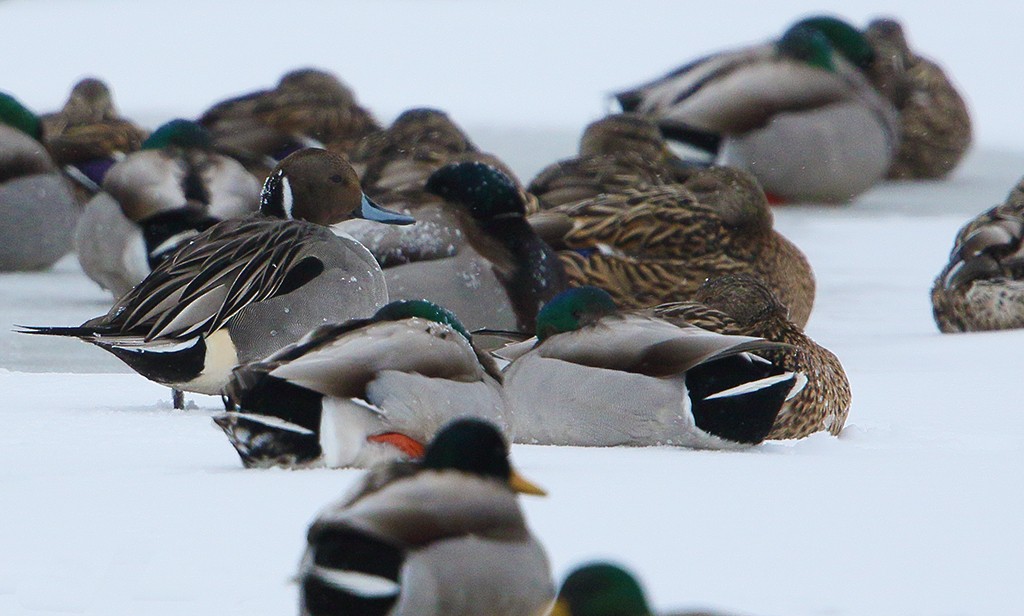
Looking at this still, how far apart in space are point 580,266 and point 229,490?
11.3 ft

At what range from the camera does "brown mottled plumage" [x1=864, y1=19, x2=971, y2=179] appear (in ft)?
39.8

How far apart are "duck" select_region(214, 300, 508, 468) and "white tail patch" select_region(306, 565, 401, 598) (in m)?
1.20

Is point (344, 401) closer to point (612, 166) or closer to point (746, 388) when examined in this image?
point (746, 388)

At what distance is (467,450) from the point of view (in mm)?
2639

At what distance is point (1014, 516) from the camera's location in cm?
334

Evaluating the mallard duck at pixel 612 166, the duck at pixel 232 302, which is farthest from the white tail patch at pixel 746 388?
the mallard duck at pixel 612 166

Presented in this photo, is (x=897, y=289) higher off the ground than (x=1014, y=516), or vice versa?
(x=1014, y=516)

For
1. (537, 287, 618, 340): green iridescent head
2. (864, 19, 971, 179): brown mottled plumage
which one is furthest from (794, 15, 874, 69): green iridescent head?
(537, 287, 618, 340): green iridescent head

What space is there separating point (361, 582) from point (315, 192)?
3159 millimetres

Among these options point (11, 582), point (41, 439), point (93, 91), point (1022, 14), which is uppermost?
point (11, 582)

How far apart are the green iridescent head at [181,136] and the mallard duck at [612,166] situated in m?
1.46

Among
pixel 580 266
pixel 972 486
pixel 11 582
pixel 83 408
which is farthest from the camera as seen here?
pixel 580 266

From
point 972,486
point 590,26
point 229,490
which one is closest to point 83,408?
point 229,490

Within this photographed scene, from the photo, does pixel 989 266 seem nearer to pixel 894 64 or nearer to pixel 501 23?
pixel 894 64
